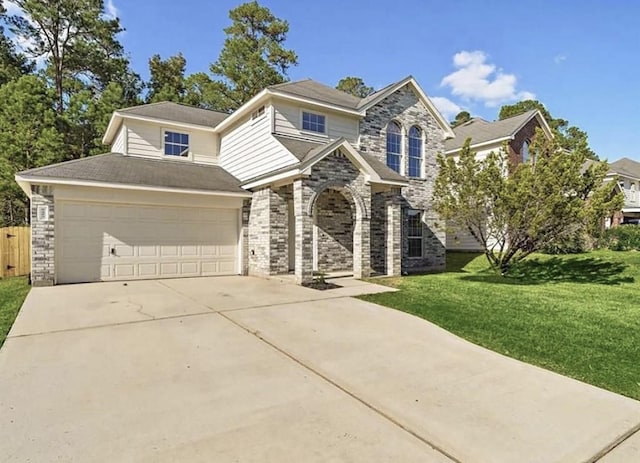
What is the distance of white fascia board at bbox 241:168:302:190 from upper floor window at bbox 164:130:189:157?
13.1 ft

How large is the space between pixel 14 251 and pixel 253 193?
8469 millimetres

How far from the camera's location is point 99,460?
2.68 metres

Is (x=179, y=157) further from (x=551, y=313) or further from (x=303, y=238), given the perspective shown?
(x=551, y=313)

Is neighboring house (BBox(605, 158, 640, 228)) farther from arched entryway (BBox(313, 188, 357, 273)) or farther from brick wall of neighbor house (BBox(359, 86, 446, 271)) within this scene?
arched entryway (BBox(313, 188, 357, 273))

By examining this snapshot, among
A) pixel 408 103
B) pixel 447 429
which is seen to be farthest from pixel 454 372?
pixel 408 103

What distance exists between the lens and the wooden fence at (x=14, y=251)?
12.7 metres

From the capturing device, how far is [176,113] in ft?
53.7

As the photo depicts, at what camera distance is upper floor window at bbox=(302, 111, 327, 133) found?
13680mm

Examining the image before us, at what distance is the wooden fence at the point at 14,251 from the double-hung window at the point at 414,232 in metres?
14.3

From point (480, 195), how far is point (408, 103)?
6662 millimetres

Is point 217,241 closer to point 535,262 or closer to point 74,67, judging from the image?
point 535,262

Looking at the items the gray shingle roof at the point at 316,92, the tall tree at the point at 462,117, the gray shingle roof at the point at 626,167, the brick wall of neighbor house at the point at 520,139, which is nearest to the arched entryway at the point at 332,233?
the gray shingle roof at the point at 316,92

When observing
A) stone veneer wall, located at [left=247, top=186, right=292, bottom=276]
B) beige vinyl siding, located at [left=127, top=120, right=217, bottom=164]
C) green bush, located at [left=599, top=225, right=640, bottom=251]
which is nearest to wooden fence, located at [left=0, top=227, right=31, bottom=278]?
beige vinyl siding, located at [left=127, top=120, right=217, bottom=164]

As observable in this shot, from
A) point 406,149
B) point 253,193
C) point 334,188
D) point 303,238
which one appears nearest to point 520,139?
point 406,149
